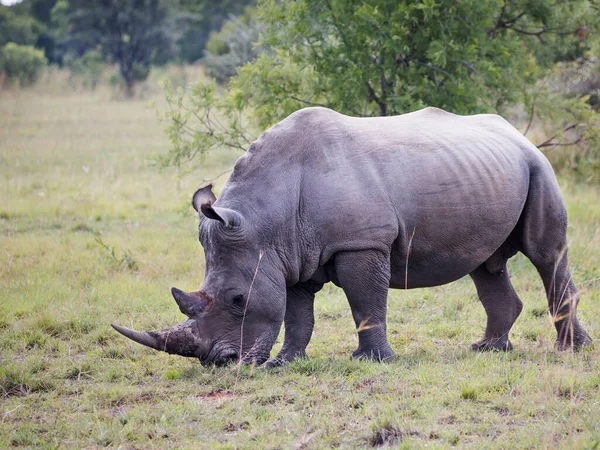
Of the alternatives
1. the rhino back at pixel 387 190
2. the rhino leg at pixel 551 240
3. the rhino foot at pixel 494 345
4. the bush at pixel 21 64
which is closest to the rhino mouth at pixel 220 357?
the rhino back at pixel 387 190

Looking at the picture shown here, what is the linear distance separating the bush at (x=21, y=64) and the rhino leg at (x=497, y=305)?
2807 cm

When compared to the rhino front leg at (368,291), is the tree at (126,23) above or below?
above

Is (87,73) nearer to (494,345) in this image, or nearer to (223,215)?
(494,345)

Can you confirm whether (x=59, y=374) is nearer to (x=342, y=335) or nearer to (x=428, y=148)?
(x=342, y=335)

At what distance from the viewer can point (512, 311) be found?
6.78 meters

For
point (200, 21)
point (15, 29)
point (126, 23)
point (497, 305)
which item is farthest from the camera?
point (200, 21)

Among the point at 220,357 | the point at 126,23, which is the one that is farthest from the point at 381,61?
the point at 126,23

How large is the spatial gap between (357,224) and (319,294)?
9.45 feet

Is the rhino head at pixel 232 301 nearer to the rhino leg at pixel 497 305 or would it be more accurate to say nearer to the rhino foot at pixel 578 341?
the rhino leg at pixel 497 305

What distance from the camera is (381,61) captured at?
9.48 metres

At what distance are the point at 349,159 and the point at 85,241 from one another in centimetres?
506

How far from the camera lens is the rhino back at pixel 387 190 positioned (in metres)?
5.77

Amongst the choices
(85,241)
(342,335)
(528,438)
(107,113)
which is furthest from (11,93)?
(528,438)

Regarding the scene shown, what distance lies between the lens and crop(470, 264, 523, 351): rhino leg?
6.59 metres
